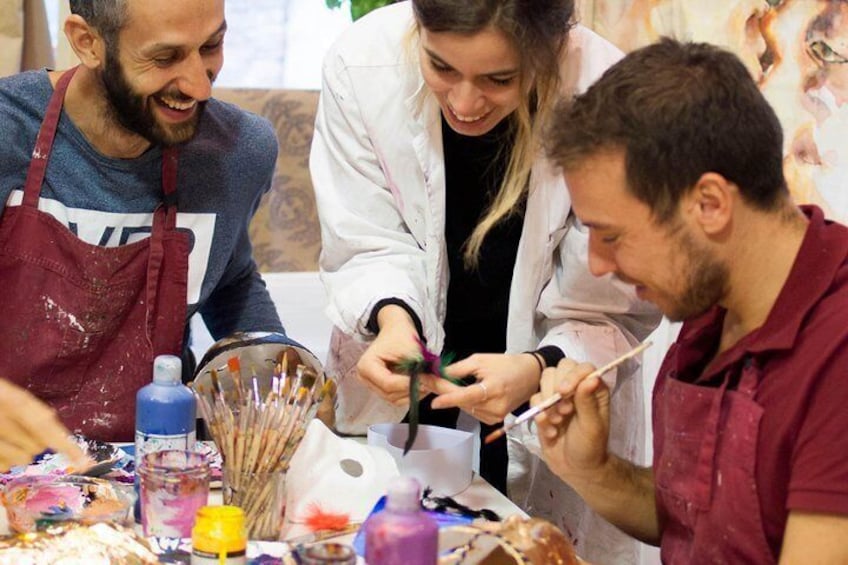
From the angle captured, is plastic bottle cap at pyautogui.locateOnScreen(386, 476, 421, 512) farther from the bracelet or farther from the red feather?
the bracelet

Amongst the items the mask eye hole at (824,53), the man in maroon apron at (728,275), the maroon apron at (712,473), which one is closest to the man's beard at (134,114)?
the man in maroon apron at (728,275)

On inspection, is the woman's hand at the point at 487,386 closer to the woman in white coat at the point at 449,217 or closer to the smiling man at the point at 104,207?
the woman in white coat at the point at 449,217

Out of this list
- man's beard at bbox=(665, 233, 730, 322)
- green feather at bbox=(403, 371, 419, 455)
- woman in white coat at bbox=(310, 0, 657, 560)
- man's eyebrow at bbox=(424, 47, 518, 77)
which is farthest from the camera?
woman in white coat at bbox=(310, 0, 657, 560)

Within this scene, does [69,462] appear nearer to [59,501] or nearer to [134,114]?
[59,501]

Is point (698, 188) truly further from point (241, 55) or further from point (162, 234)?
point (241, 55)

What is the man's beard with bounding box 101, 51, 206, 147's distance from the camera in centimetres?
193

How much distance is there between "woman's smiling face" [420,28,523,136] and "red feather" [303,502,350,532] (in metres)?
0.64

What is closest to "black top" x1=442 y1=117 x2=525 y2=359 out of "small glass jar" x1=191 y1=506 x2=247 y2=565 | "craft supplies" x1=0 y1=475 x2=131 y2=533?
"craft supplies" x1=0 y1=475 x2=131 y2=533

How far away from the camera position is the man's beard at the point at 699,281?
1.33m

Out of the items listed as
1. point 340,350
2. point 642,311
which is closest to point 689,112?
point 642,311

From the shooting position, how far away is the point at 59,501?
1.50 meters

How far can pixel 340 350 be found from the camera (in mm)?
2043

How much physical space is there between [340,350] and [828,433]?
40.1 inches

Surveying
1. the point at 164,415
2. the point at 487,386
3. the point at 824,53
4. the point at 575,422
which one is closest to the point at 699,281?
the point at 575,422
